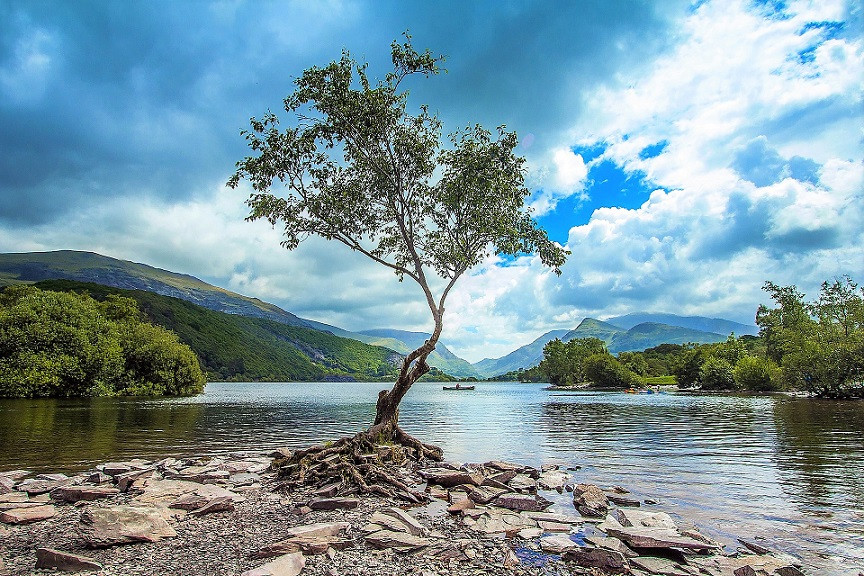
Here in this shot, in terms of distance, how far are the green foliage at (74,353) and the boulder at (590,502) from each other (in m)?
96.2

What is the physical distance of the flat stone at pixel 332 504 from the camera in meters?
14.7

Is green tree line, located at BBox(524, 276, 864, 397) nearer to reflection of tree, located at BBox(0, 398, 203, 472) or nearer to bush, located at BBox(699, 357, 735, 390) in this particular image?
bush, located at BBox(699, 357, 735, 390)

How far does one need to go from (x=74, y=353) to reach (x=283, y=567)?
99.9 m

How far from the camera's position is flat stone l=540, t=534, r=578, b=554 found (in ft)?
36.4

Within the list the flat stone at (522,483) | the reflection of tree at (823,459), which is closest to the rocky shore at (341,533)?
the flat stone at (522,483)

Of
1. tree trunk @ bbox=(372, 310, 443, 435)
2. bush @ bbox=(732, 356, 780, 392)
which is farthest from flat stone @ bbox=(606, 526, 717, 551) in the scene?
bush @ bbox=(732, 356, 780, 392)

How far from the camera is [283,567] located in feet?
30.7

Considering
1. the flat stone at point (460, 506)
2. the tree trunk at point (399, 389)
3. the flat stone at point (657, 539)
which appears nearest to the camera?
the flat stone at point (657, 539)

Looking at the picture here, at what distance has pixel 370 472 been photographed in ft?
59.2

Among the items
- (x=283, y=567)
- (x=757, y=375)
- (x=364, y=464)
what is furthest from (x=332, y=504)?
(x=757, y=375)

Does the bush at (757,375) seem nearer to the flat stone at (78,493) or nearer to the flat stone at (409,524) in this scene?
the flat stone at (409,524)

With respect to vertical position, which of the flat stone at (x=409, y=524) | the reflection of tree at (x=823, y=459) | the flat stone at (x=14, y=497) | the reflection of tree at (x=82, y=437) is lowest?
the reflection of tree at (x=82, y=437)

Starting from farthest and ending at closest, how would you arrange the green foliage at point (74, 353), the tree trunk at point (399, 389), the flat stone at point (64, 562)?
the green foliage at point (74, 353) < the tree trunk at point (399, 389) < the flat stone at point (64, 562)

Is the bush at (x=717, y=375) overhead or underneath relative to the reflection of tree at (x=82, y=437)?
overhead
